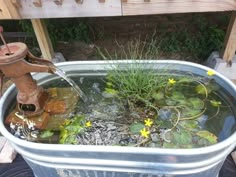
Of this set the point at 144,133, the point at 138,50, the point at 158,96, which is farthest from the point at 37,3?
the point at 144,133

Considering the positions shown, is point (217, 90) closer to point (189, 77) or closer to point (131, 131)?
point (189, 77)

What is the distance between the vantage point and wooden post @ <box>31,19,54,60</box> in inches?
73.5

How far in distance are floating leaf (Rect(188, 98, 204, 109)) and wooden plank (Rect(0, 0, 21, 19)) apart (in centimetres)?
118

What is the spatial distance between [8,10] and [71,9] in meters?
0.39

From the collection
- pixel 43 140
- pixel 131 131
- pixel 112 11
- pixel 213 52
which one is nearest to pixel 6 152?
pixel 43 140

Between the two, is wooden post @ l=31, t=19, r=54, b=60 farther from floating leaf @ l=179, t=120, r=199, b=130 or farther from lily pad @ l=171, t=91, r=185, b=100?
floating leaf @ l=179, t=120, r=199, b=130

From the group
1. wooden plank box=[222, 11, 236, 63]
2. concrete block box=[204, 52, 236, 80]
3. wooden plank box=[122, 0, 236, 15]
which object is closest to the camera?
wooden plank box=[122, 0, 236, 15]

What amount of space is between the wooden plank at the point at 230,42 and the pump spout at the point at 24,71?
1.27 metres

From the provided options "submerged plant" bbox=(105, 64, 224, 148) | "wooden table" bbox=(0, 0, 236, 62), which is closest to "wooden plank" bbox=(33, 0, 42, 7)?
"wooden table" bbox=(0, 0, 236, 62)

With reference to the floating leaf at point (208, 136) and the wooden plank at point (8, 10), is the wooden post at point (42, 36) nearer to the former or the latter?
the wooden plank at point (8, 10)

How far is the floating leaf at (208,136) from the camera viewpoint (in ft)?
3.48

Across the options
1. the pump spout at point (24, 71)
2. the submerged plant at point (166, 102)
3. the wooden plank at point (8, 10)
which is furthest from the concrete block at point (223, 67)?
the wooden plank at point (8, 10)

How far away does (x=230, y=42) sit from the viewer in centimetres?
187

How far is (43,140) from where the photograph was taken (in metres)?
1.15
